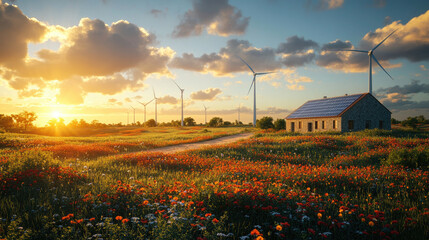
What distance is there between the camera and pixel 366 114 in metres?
42.1

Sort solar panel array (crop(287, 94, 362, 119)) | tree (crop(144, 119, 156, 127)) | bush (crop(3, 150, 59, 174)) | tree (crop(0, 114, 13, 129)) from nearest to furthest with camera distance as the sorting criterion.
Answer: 1. bush (crop(3, 150, 59, 174))
2. solar panel array (crop(287, 94, 362, 119))
3. tree (crop(0, 114, 13, 129))
4. tree (crop(144, 119, 156, 127))

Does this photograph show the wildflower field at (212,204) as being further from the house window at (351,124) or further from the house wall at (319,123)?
the house window at (351,124)

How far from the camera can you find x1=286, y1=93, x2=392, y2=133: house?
4009 cm

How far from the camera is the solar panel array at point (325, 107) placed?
41.4 meters

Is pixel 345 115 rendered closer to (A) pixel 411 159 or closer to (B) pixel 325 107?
(B) pixel 325 107

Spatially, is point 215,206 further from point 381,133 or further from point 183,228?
point 381,133

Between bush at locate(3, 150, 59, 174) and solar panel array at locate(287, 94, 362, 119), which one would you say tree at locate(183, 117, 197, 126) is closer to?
solar panel array at locate(287, 94, 362, 119)

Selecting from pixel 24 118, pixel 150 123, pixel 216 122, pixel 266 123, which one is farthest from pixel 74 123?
pixel 266 123

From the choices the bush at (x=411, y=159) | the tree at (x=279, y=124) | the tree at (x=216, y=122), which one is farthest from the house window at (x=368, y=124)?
the tree at (x=216, y=122)

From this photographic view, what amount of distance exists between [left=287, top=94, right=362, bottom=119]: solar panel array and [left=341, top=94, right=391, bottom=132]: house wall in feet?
4.17

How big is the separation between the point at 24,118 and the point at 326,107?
312ft

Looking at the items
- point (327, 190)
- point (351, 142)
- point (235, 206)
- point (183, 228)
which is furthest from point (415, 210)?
point (351, 142)

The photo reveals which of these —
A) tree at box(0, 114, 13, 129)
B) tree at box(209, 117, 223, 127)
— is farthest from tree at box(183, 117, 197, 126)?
tree at box(0, 114, 13, 129)

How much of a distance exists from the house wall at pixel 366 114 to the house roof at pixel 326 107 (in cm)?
92
